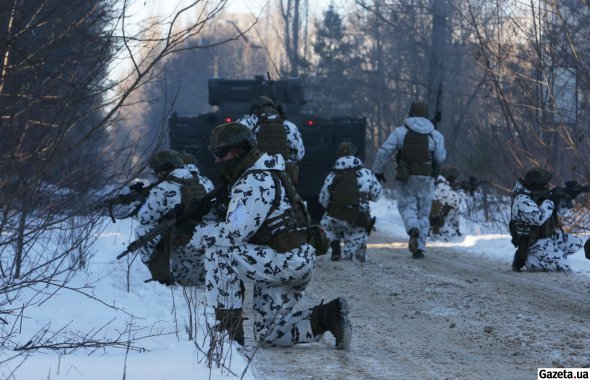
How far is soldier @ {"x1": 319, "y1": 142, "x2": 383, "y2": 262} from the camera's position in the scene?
13625mm

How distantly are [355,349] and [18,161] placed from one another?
264 centimetres

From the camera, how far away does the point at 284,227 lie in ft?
22.2

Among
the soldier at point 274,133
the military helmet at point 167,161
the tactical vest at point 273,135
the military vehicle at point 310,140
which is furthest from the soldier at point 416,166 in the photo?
the military helmet at point 167,161

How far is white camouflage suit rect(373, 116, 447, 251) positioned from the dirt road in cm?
117

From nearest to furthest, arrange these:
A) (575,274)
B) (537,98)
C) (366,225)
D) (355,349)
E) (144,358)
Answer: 1. (144,358)
2. (355,349)
3. (575,274)
4. (366,225)
5. (537,98)

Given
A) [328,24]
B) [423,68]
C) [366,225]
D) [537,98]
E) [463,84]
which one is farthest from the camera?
[328,24]

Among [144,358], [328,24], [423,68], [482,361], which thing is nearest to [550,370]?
[482,361]

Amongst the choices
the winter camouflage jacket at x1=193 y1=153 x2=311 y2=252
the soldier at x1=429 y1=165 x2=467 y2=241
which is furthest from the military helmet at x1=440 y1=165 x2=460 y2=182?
the winter camouflage jacket at x1=193 y1=153 x2=311 y2=252

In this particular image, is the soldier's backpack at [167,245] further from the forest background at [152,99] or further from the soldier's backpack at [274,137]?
the soldier's backpack at [274,137]

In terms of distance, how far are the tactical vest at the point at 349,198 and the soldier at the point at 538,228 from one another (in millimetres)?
2183

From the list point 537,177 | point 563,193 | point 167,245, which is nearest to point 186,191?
point 167,245

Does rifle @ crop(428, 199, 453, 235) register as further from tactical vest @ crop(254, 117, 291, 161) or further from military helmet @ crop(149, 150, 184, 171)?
military helmet @ crop(149, 150, 184, 171)

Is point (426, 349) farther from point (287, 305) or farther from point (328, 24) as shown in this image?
point (328, 24)

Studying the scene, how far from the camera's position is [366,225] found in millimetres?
13711
